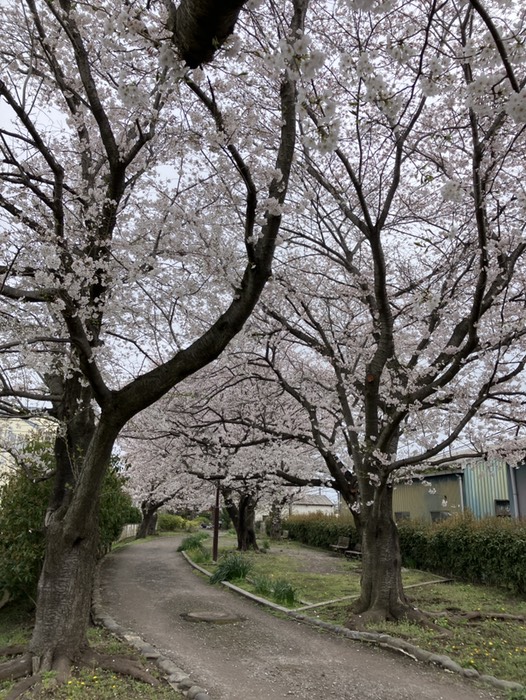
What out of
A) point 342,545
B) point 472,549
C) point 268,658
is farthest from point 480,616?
point 342,545

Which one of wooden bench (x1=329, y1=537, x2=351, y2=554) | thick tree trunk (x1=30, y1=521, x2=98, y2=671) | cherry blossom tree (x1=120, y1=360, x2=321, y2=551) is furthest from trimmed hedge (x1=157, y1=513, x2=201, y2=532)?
thick tree trunk (x1=30, y1=521, x2=98, y2=671)

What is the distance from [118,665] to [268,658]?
188cm

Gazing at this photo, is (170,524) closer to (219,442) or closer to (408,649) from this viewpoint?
(219,442)

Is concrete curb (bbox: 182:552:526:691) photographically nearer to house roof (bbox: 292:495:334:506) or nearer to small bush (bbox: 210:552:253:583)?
small bush (bbox: 210:552:253:583)

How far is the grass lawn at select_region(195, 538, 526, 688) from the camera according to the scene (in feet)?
19.6

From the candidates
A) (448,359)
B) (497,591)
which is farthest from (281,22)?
(497,591)

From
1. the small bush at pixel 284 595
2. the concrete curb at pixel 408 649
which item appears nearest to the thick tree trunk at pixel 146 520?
the small bush at pixel 284 595

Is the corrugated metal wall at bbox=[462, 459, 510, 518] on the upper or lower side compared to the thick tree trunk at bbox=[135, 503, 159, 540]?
upper

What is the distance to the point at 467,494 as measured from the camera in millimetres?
16438

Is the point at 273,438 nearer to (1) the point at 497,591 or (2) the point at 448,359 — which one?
(2) the point at 448,359

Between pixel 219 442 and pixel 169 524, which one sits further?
pixel 169 524

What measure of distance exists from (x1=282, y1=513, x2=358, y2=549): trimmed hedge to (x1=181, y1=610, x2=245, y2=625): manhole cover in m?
10.9

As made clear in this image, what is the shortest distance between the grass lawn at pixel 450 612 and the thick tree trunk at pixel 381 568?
34cm

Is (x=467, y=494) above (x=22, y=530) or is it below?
above
